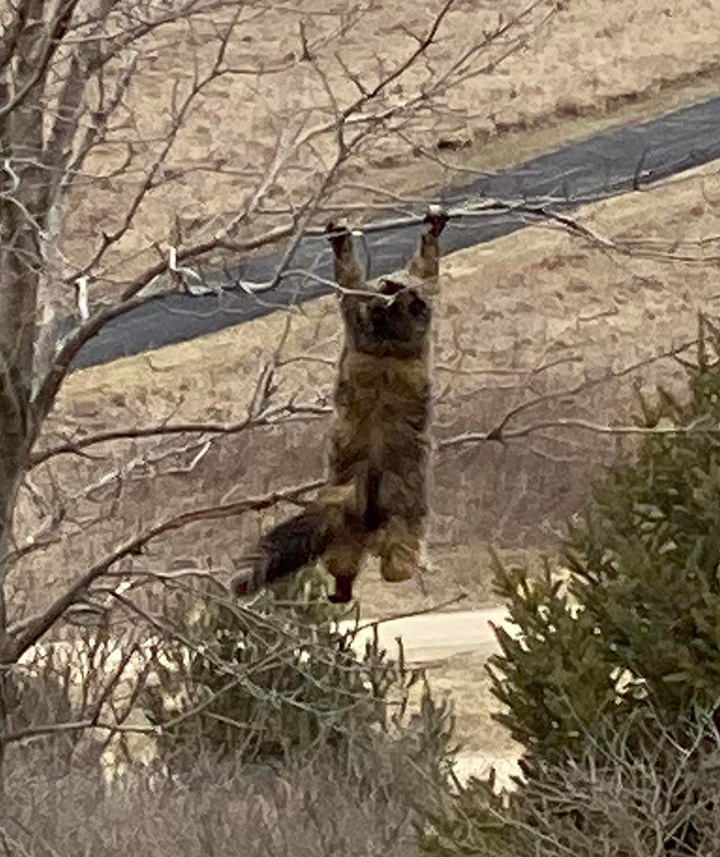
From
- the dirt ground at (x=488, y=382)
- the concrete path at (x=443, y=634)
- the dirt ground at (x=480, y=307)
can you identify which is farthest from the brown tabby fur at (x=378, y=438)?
the concrete path at (x=443, y=634)

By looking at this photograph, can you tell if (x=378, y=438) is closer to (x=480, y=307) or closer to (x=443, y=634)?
(x=443, y=634)

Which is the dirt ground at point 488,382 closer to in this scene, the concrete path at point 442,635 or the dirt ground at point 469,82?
the concrete path at point 442,635

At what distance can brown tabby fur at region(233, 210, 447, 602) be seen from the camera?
3.33 meters

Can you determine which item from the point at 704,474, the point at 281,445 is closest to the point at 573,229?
the point at 704,474

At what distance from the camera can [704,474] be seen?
4539 millimetres

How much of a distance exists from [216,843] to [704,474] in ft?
10.3

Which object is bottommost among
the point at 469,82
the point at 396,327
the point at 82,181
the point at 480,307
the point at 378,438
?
the point at 378,438

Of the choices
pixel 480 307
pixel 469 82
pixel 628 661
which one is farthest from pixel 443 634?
pixel 628 661

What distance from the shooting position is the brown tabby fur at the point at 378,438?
333cm

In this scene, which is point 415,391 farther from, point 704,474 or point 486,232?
point 486,232

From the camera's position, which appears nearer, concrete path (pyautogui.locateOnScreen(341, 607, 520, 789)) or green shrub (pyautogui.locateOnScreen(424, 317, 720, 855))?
green shrub (pyautogui.locateOnScreen(424, 317, 720, 855))

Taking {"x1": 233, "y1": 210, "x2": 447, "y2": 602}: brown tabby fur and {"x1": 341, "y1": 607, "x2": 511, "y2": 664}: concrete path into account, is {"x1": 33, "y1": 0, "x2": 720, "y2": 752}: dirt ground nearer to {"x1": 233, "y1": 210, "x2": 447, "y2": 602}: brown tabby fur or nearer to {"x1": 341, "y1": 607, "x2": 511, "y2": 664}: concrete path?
{"x1": 341, "y1": 607, "x2": 511, "y2": 664}: concrete path

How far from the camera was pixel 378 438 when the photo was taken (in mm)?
3363

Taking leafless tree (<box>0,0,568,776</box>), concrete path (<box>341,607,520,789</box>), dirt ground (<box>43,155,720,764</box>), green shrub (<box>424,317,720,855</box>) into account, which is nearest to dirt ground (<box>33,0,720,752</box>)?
dirt ground (<box>43,155,720,764</box>)
